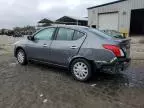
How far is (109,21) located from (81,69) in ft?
71.4

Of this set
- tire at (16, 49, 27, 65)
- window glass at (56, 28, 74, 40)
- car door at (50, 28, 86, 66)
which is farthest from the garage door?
car door at (50, 28, 86, 66)

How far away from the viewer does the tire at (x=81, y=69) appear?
18.9 feet

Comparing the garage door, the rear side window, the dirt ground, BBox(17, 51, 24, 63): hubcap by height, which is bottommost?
the dirt ground

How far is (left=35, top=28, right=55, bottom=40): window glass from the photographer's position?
6882 millimetres

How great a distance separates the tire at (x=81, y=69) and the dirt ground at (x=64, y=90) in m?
0.17

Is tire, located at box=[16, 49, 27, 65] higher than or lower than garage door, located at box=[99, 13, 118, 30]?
lower

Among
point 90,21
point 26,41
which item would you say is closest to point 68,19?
point 90,21

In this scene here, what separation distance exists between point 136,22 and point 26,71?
25459 mm

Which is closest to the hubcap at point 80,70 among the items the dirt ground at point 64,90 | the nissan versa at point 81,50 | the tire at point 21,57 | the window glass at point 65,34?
the nissan versa at point 81,50

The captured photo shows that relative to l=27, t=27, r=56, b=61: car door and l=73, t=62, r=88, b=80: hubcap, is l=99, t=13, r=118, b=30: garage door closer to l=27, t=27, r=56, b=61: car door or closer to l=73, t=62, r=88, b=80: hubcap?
l=27, t=27, r=56, b=61: car door

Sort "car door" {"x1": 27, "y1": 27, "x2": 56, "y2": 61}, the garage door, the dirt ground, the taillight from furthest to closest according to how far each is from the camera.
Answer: the garage door
"car door" {"x1": 27, "y1": 27, "x2": 56, "y2": 61}
the taillight
the dirt ground

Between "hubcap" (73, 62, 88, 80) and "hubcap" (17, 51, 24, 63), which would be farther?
"hubcap" (17, 51, 24, 63)

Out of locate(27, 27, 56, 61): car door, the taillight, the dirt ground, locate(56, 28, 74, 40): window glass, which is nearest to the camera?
the dirt ground

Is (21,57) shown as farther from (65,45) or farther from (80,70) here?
(80,70)
